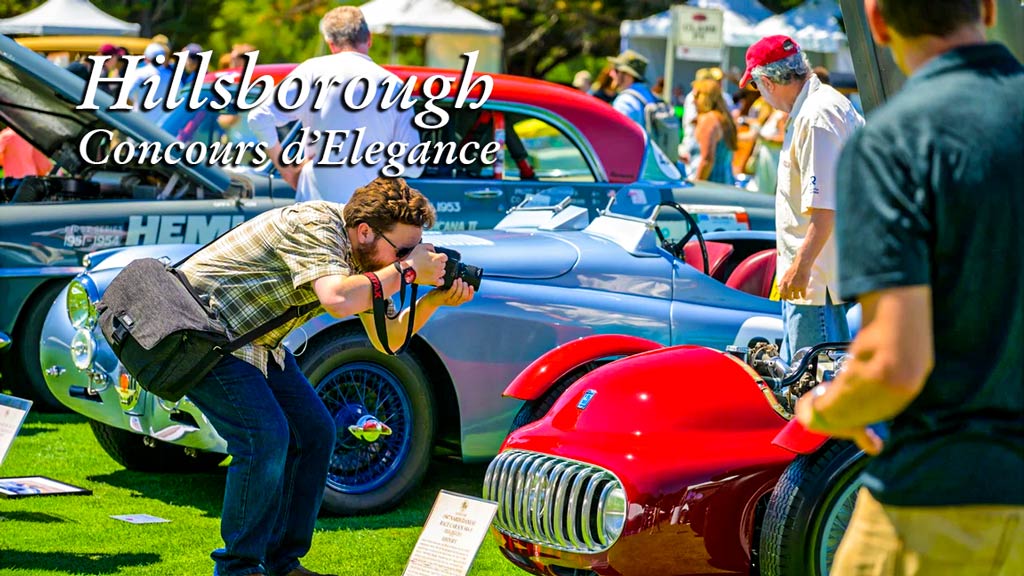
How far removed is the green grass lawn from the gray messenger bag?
3.17ft

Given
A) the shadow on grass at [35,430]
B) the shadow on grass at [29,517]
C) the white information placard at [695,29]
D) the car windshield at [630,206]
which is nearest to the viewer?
the shadow on grass at [29,517]

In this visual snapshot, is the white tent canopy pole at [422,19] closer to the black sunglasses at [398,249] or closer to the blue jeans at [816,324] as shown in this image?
the blue jeans at [816,324]

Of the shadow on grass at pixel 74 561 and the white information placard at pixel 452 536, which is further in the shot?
the shadow on grass at pixel 74 561

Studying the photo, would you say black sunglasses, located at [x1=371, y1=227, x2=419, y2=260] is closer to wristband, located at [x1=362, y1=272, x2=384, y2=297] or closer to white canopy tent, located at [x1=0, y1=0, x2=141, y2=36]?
wristband, located at [x1=362, y1=272, x2=384, y2=297]

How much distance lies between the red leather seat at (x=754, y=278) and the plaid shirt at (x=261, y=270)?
2662 mm

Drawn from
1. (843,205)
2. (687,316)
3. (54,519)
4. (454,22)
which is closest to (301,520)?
(54,519)

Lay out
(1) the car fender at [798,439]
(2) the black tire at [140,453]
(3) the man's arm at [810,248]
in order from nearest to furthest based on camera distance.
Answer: (1) the car fender at [798,439] → (3) the man's arm at [810,248] → (2) the black tire at [140,453]

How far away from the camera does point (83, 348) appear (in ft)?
20.8

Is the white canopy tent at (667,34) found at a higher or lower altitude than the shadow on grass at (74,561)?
lower

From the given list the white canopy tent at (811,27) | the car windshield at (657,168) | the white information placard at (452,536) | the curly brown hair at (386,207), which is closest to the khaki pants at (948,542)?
the white information placard at (452,536)

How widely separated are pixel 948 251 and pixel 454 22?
925 inches

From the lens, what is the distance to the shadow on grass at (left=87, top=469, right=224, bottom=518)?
646 cm

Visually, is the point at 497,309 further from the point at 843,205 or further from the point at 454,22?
the point at 454,22

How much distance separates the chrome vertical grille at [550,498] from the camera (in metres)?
4.35
